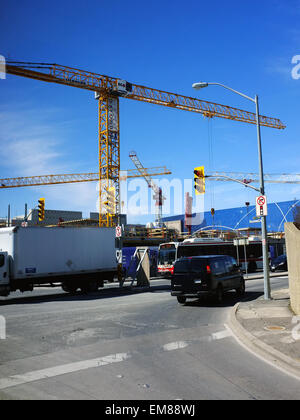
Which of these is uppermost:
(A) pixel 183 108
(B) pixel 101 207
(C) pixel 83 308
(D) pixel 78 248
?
(A) pixel 183 108

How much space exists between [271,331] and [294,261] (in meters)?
3.24

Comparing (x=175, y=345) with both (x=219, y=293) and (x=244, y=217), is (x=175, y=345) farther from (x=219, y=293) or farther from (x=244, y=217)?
(x=244, y=217)

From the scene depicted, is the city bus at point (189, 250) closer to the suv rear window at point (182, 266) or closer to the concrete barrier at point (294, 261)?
the suv rear window at point (182, 266)

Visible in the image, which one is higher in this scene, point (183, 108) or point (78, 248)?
point (183, 108)

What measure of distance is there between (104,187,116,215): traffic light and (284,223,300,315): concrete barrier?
48365 millimetres

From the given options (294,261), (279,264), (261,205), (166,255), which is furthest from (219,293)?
(279,264)

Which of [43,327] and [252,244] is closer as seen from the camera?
[43,327]

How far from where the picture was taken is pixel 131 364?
7336 millimetres

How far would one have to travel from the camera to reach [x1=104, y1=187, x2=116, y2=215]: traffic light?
60169 millimetres

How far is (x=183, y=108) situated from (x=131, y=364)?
243ft

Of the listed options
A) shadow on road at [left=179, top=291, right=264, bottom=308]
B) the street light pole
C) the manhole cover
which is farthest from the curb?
the street light pole
